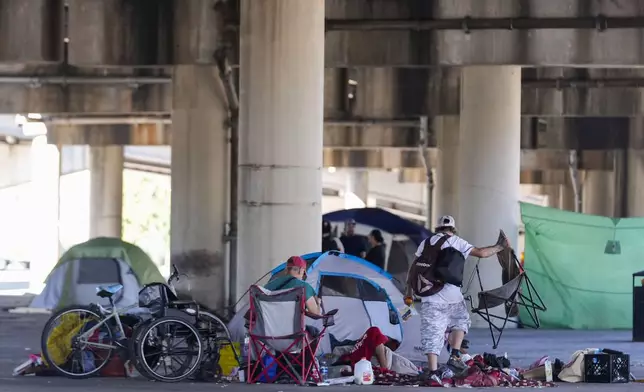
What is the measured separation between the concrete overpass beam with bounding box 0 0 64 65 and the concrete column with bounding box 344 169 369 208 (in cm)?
4567

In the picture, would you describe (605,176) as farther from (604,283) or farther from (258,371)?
(258,371)

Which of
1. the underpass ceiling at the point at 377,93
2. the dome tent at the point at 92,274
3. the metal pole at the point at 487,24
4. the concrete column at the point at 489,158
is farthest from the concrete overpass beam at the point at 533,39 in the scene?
the underpass ceiling at the point at 377,93

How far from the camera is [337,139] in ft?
137

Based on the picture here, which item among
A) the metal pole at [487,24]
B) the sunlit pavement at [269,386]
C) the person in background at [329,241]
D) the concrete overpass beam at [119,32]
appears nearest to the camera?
the sunlit pavement at [269,386]

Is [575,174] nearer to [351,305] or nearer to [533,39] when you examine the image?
[533,39]

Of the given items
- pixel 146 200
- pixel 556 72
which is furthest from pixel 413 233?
pixel 146 200

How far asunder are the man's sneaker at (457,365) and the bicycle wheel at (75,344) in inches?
150

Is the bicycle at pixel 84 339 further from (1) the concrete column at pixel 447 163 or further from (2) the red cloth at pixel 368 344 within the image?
(1) the concrete column at pixel 447 163

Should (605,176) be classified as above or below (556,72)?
below

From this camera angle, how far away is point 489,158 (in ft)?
86.9

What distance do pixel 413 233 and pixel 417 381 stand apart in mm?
19978

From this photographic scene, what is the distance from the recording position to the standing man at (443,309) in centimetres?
1496

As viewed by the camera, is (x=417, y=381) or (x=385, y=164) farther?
(x=385, y=164)

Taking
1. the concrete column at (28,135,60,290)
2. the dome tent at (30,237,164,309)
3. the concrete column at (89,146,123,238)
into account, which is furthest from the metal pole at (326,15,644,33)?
the concrete column at (28,135,60,290)
